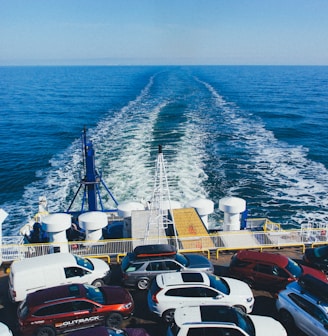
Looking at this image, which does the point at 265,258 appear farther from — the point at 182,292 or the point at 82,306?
the point at 82,306

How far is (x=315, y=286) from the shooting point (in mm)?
11562

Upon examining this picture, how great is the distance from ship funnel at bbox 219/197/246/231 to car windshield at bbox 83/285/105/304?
10042 millimetres

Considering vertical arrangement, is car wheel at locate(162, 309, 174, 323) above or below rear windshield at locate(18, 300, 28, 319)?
below

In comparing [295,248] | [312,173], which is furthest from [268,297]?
[312,173]

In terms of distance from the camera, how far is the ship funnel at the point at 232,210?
20188 millimetres

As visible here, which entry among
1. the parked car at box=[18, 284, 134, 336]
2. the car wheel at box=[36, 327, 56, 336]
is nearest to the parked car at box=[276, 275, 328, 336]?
the parked car at box=[18, 284, 134, 336]

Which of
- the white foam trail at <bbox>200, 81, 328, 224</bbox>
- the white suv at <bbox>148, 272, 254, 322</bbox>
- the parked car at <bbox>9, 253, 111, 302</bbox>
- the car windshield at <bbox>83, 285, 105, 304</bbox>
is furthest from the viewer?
the white foam trail at <bbox>200, 81, 328, 224</bbox>

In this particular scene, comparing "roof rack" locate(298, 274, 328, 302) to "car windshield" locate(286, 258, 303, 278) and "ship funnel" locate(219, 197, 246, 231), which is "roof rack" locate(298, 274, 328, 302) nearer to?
"car windshield" locate(286, 258, 303, 278)

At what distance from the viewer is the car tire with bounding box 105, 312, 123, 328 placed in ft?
37.4

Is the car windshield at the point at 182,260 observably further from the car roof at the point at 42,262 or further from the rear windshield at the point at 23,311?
the rear windshield at the point at 23,311

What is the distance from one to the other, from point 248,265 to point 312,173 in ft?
98.1

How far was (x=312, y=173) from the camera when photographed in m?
40.8

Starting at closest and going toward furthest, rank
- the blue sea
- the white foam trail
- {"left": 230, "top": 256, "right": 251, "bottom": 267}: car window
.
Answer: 1. {"left": 230, "top": 256, "right": 251, "bottom": 267}: car window
2. the white foam trail
3. the blue sea

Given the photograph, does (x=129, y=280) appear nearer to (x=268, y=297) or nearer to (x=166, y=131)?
(x=268, y=297)
